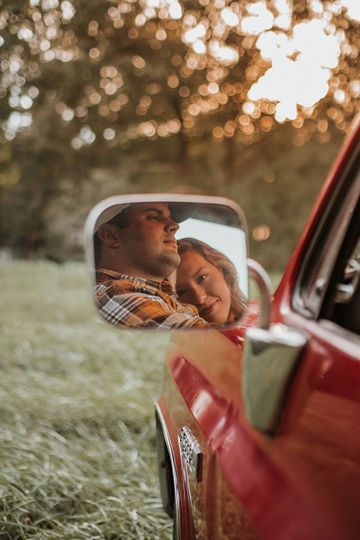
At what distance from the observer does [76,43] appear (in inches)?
575

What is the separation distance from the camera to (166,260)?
150 cm

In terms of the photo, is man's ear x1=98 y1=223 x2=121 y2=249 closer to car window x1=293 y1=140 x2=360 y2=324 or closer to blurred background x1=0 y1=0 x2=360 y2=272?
car window x1=293 y1=140 x2=360 y2=324

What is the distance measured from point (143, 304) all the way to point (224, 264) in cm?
21

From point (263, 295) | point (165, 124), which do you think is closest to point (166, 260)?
point (263, 295)

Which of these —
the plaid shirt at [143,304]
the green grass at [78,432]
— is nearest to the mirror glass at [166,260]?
the plaid shirt at [143,304]

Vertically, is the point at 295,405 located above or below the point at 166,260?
below

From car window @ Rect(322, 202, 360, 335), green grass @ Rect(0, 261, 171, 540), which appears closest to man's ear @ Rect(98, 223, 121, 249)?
car window @ Rect(322, 202, 360, 335)

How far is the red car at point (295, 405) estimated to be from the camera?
1036 millimetres

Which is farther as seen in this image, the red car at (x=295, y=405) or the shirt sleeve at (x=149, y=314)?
the shirt sleeve at (x=149, y=314)

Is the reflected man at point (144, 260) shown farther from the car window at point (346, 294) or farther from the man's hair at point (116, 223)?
the car window at point (346, 294)

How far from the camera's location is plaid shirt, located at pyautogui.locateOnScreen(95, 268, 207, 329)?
1.51 metres

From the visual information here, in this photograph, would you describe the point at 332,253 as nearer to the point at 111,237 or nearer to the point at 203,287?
the point at 203,287

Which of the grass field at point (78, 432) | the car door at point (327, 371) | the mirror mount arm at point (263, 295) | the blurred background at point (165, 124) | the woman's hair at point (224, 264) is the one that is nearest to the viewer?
the car door at point (327, 371)

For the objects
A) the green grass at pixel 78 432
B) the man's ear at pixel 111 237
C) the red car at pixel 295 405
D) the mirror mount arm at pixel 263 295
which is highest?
the man's ear at pixel 111 237
